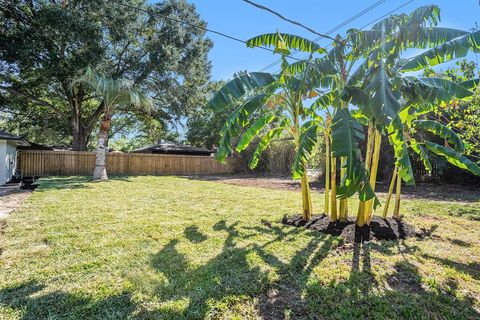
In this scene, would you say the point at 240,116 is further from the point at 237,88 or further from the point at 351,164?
the point at 351,164

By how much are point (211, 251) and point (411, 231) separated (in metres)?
3.42

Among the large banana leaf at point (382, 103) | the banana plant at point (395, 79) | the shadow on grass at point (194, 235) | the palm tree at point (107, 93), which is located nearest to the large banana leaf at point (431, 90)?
the banana plant at point (395, 79)

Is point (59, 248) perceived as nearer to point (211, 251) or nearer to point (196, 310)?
point (211, 251)

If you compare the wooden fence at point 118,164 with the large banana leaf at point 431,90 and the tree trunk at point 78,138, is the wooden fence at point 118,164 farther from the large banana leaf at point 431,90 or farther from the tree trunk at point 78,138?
the large banana leaf at point 431,90

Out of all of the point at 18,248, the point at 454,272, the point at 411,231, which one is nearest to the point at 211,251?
the point at 18,248

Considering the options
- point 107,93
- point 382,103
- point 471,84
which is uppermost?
point 107,93

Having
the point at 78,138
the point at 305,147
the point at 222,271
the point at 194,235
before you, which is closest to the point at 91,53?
the point at 78,138

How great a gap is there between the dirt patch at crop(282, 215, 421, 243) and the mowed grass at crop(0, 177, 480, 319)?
0.72 feet

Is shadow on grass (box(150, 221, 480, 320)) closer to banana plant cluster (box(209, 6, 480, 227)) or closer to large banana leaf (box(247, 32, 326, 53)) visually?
banana plant cluster (box(209, 6, 480, 227))

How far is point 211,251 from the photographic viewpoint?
11.3 ft

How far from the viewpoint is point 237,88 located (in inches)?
162

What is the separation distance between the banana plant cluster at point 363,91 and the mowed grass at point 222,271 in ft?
2.80

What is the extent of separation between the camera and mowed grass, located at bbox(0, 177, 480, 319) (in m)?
2.20

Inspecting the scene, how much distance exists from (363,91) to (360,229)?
2177 millimetres
